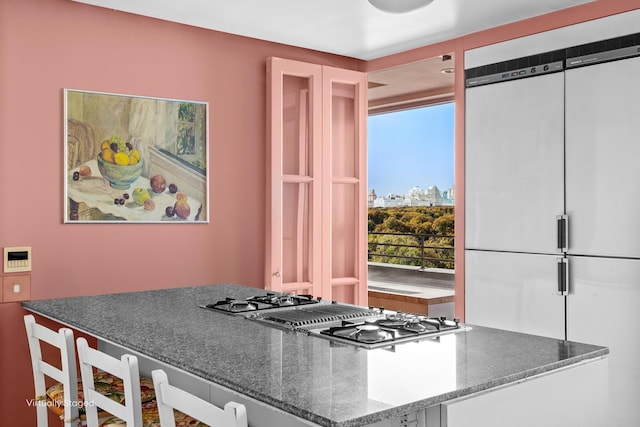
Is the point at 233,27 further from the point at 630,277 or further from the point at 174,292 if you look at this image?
the point at 630,277

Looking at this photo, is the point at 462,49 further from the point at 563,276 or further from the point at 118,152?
the point at 118,152

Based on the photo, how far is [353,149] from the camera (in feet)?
15.8

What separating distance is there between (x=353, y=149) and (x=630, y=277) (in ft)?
7.21

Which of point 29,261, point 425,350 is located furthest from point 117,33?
point 425,350

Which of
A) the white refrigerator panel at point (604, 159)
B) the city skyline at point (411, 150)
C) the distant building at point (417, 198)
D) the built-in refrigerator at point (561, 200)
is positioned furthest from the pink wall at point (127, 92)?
the distant building at point (417, 198)

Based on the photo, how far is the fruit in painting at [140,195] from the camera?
3818 millimetres

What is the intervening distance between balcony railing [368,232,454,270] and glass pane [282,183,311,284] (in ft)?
12.8

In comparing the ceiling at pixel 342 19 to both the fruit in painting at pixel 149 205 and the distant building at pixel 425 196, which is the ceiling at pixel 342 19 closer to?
the fruit in painting at pixel 149 205

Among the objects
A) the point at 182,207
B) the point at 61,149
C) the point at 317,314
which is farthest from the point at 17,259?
the point at 317,314

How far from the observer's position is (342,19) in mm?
3891

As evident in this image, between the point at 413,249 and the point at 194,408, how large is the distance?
7317 millimetres

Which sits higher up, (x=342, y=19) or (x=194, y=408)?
(x=342, y=19)

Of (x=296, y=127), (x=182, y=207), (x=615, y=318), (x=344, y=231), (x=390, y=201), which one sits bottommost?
(x=615, y=318)

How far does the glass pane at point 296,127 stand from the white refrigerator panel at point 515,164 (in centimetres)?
114
